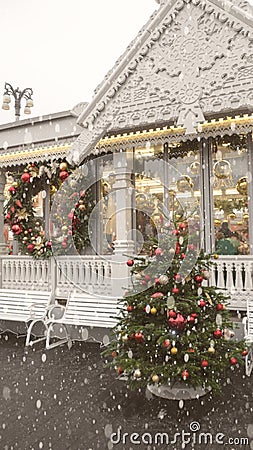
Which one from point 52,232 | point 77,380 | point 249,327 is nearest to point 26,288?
point 52,232

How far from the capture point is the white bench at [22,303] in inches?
352

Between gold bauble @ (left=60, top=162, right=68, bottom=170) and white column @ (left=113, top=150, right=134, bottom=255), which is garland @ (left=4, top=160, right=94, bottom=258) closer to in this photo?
gold bauble @ (left=60, top=162, right=68, bottom=170)

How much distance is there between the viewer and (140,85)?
7512 mm

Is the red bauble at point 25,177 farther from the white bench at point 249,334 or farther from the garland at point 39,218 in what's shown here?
the white bench at point 249,334

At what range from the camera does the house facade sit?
687 centimetres

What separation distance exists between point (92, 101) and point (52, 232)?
129 inches

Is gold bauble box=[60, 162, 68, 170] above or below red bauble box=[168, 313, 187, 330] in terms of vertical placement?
above

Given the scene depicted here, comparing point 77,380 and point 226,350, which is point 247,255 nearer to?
point 226,350

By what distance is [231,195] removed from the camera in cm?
852

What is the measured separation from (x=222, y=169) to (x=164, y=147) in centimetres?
143

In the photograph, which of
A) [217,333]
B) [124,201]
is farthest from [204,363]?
[124,201]

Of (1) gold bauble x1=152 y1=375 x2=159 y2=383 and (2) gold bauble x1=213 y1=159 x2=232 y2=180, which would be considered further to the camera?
(2) gold bauble x1=213 y1=159 x2=232 y2=180

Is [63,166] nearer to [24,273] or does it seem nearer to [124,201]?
[124,201]

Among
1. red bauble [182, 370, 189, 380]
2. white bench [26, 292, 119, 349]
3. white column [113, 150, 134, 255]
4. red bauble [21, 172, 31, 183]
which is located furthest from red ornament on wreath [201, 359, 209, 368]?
red bauble [21, 172, 31, 183]
